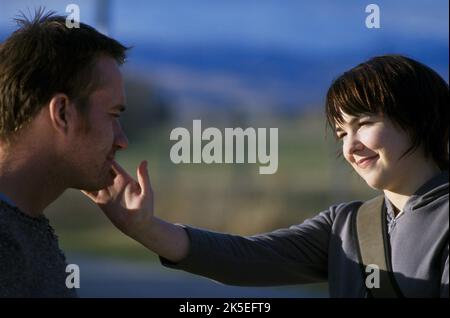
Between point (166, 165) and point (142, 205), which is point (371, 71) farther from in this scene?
point (166, 165)

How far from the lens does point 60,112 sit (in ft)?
9.35

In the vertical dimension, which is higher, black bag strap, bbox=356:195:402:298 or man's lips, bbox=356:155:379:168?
man's lips, bbox=356:155:379:168

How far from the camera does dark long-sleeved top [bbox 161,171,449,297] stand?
2.76 m

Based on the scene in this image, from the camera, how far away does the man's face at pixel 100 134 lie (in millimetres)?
2914

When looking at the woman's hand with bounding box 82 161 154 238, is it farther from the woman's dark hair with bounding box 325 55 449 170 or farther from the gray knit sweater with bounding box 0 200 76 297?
the woman's dark hair with bounding box 325 55 449 170

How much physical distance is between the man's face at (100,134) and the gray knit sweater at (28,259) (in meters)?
0.21

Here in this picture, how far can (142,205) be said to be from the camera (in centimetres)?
295

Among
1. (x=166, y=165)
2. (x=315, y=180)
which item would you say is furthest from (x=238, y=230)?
(x=315, y=180)

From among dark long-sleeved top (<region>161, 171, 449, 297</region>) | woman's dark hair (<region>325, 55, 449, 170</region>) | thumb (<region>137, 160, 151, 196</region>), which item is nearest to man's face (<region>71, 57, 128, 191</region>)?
thumb (<region>137, 160, 151, 196</region>)

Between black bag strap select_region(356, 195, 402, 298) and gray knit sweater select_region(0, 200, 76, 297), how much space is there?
88 centimetres

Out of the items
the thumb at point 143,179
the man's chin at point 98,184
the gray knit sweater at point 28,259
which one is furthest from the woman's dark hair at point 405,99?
the gray knit sweater at point 28,259

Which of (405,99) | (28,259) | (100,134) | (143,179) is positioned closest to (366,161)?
(405,99)

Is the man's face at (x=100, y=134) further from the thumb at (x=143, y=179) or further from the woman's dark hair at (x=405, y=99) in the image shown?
the woman's dark hair at (x=405, y=99)

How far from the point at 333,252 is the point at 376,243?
0.17 m
